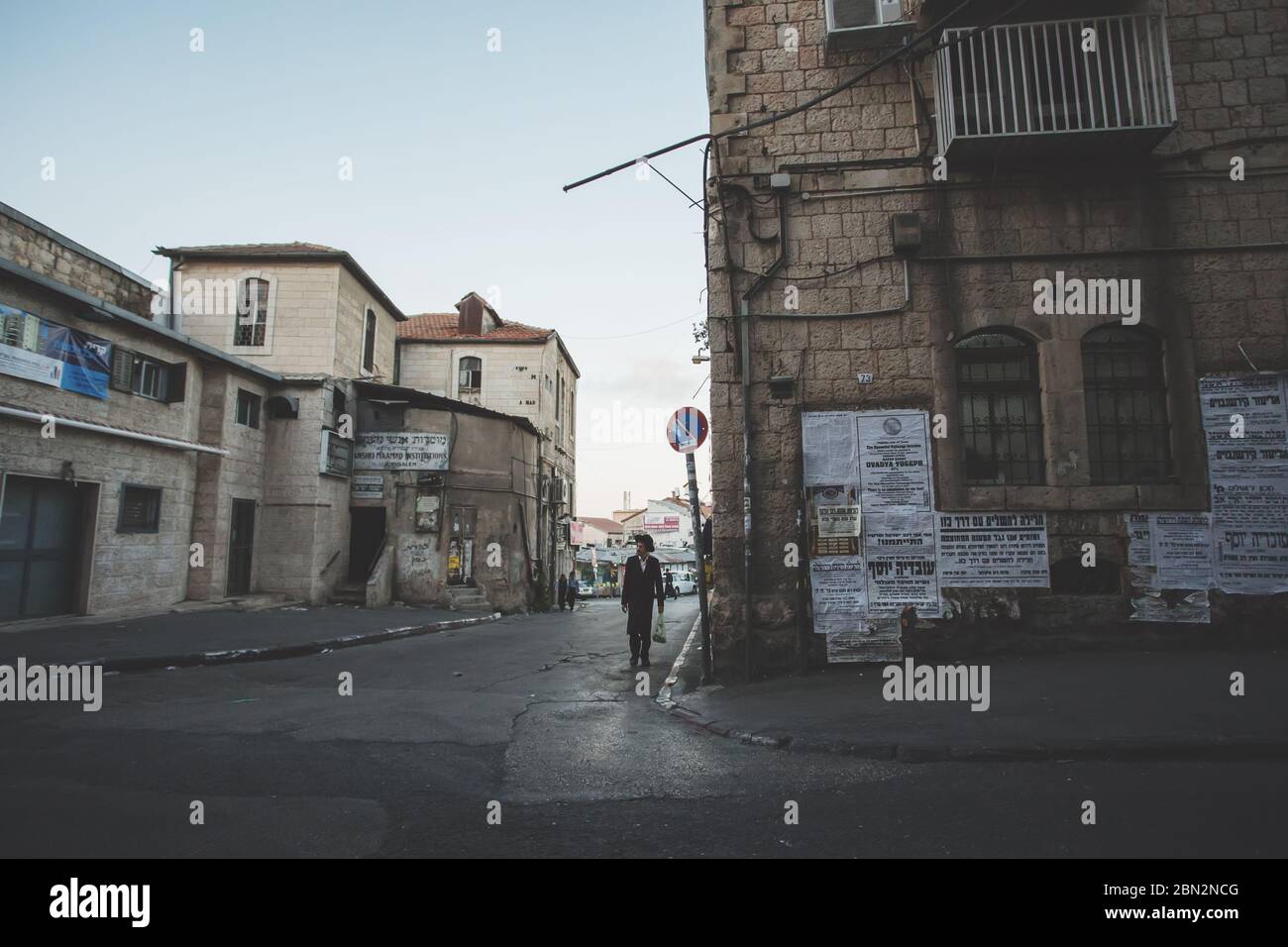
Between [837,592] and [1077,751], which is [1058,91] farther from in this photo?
[1077,751]

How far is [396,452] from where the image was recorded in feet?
69.2

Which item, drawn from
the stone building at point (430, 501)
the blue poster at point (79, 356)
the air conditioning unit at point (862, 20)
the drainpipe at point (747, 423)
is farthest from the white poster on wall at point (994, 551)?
the stone building at point (430, 501)

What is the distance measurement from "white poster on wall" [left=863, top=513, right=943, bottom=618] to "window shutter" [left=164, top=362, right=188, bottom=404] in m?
14.7

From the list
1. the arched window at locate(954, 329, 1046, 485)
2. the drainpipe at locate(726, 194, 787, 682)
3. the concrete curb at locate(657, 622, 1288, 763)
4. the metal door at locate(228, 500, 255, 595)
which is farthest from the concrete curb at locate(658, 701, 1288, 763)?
the metal door at locate(228, 500, 255, 595)

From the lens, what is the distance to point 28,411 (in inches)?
453

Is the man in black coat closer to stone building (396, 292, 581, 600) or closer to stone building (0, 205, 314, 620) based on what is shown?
stone building (0, 205, 314, 620)

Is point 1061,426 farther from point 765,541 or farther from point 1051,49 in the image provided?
point 1051,49

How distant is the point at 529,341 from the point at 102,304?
2063 cm

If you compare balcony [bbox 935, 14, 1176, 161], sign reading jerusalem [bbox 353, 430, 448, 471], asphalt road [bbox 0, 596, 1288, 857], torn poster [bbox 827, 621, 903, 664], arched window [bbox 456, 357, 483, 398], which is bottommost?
asphalt road [bbox 0, 596, 1288, 857]

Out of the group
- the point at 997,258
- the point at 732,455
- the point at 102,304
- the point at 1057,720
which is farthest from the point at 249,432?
the point at 1057,720

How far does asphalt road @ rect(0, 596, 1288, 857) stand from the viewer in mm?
3408

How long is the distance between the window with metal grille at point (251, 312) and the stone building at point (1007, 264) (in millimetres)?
17238

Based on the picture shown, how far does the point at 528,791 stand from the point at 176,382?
15082 mm
